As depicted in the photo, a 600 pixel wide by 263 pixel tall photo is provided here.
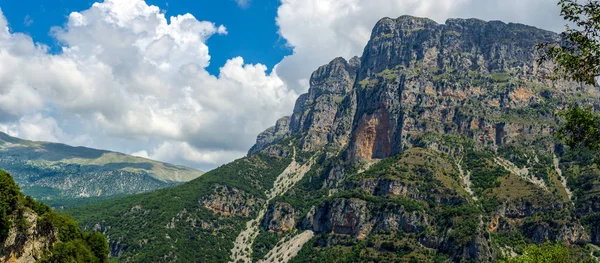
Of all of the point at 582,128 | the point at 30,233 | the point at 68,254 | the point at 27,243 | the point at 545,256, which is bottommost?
the point at 68,254

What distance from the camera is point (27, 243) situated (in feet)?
240

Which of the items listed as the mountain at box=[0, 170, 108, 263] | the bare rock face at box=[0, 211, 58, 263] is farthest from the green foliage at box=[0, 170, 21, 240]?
the bare rock face at box=[0, 211, 58, 263]

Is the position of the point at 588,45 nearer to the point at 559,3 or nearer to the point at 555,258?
the point at 559,3

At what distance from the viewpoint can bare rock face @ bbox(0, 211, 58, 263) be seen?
2721 inches

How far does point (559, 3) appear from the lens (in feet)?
100

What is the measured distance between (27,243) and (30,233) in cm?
195

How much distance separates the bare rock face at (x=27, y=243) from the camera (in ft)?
227

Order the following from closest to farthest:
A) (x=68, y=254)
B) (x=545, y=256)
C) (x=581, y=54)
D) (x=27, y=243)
A: (x=581, y=54)
(x=545, y=256)
(x=27, y=243)
(x=68, y=254)

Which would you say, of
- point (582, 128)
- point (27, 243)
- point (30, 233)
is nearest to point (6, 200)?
point (30, 233)

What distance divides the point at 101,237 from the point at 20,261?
35343 mm

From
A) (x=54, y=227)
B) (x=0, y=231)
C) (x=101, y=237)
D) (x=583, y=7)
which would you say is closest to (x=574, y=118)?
(x=583, y=7)

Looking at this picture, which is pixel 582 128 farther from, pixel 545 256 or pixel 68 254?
pixel 68 254

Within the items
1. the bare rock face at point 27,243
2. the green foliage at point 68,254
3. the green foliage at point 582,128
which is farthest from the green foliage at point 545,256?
the green foliage at point 68,254

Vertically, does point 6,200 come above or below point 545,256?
below
